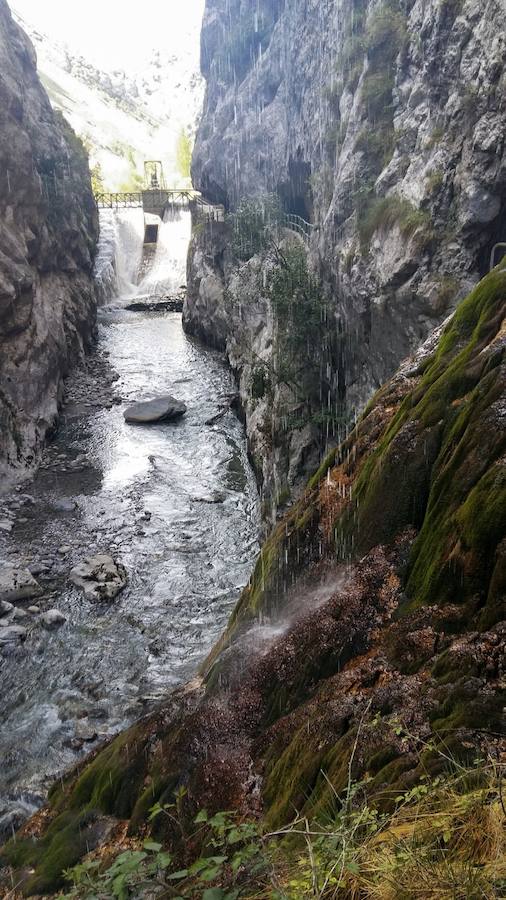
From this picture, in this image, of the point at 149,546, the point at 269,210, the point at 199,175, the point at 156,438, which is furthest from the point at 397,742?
the point at 199,175

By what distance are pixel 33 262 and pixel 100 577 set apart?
673 inches

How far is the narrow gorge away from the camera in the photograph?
13.0ft

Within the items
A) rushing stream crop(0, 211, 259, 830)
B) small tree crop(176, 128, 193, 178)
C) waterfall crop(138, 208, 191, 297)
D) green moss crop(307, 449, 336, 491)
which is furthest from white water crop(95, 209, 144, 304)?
small tree crop(176, 128, 193, 178)

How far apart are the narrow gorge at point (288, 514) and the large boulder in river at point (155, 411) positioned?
10.0 inches

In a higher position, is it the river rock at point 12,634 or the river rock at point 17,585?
the river rock at point 17,585

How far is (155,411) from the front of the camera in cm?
2623

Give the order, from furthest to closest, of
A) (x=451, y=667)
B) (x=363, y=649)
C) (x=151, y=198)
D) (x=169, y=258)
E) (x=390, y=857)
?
(x=151, y=198) < (x=169, y=258) < (x=363, y=649) < (x=451, y=667) < (x=390, y=857)

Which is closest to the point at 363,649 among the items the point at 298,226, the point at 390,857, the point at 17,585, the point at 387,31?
the point at 390,857

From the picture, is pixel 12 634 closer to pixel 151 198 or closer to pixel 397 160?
pixel 397 160

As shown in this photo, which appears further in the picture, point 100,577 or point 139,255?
point 139,255

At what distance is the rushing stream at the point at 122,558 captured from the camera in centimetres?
1135

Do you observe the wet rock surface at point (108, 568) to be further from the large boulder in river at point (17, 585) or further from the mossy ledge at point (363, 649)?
the mossy ledge at point (363, 649)

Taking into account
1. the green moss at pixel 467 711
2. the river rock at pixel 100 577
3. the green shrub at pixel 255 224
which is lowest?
the river rock at pixel 100 577

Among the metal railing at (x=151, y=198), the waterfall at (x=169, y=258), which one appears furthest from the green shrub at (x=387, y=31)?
the metal railing at (x=151, y=198)
